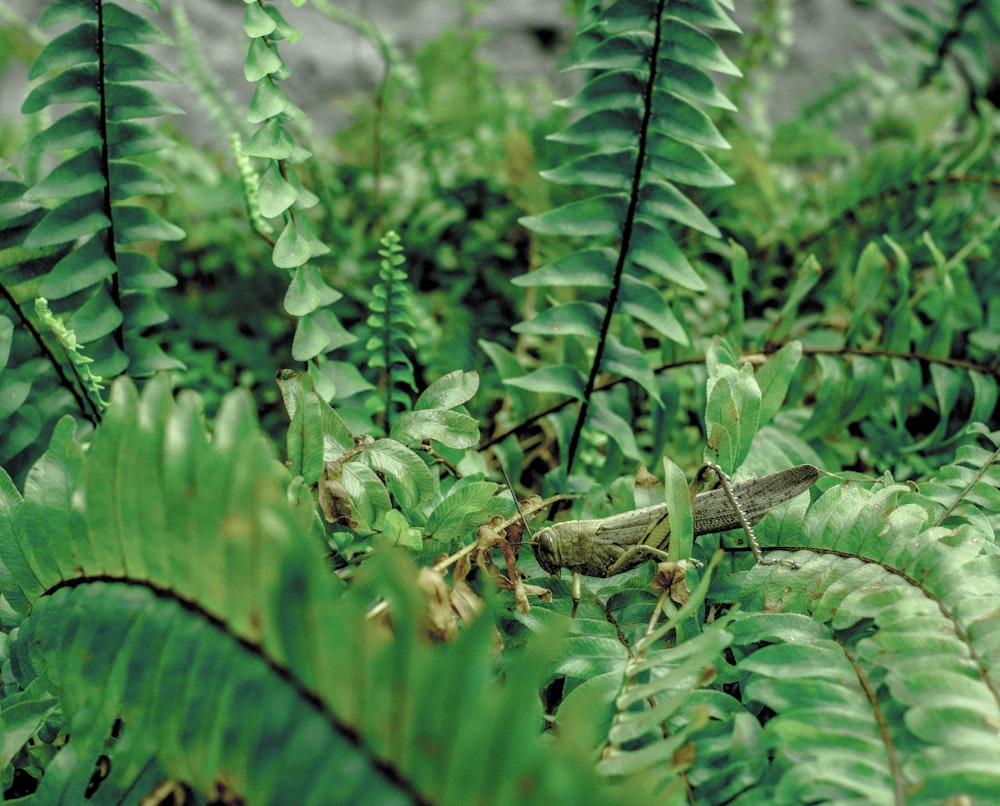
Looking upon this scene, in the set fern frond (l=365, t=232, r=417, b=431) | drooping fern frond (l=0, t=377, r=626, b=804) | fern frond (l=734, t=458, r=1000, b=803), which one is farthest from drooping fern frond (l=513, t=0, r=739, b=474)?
drooping fern frond (l=0, t=377, r=626, b=804)

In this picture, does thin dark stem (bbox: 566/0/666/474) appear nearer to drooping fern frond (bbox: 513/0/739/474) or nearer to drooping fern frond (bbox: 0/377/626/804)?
drooping fern frond (bbox: 513/0/739/474)

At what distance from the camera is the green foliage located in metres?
0.41

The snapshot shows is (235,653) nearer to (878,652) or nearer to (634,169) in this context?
(878,652)

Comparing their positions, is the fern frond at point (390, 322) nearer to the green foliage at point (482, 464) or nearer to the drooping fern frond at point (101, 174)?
the green foliage at point (482, 464)

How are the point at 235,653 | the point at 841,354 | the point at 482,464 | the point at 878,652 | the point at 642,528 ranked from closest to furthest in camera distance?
1. the point at 235,653
2. the point at 878,652
3. the point at 642,528
4. the point at 482,464
5. the point at 841,354

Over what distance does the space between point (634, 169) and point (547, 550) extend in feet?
1.55

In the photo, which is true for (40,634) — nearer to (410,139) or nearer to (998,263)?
(410,139)

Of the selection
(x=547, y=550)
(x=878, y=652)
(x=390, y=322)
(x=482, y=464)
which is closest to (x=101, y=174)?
(x=390, y=322)

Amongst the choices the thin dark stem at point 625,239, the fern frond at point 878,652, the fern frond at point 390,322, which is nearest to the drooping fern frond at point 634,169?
the thin dark stem at point 625,239

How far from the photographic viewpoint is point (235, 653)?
429mm

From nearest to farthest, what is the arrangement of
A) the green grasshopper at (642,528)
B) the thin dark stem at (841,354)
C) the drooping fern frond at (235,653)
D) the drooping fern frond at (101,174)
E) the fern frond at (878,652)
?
the drooping fern frond at (235,653) < the fern frond at (878,652) < the green grasshopper at (642,528) < the drooping fern frond at (101,174) < the thin dark stem at (841,354)

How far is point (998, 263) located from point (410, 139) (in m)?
1.10

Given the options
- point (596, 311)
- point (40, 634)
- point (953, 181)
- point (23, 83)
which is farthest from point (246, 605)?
point (23, 83)

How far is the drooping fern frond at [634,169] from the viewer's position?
2.83ft
